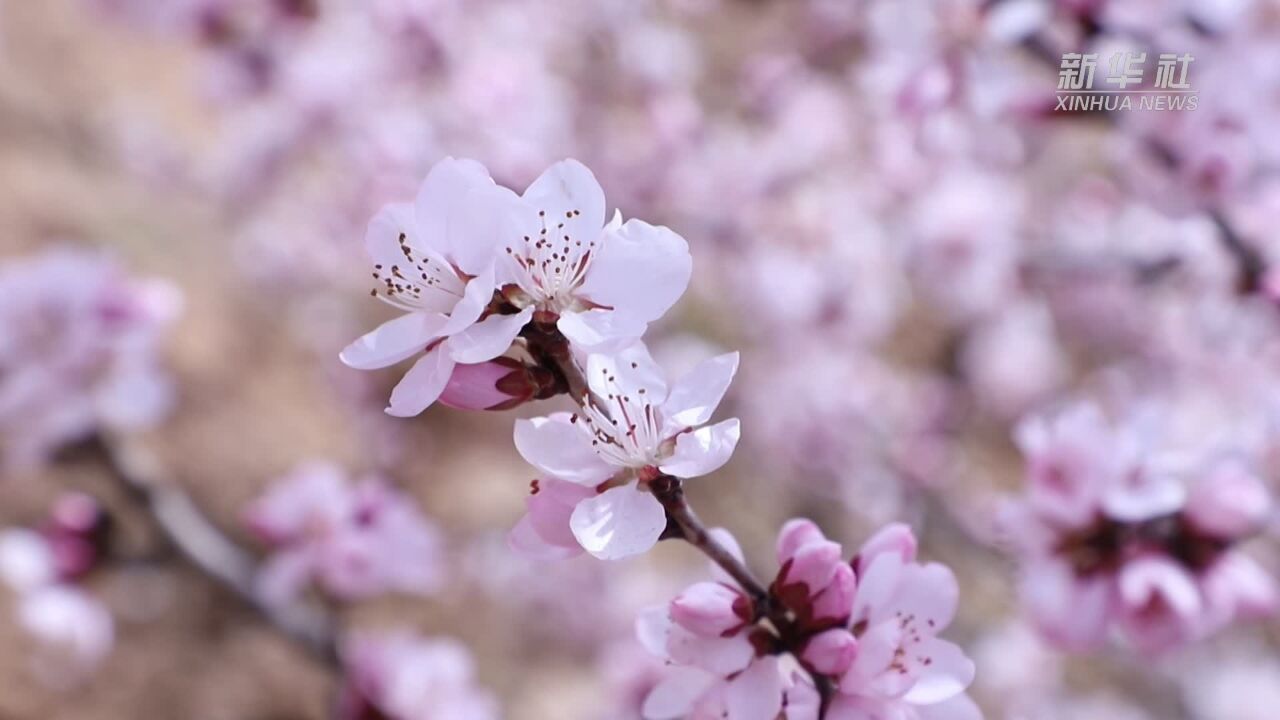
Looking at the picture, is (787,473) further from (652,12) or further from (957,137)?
(652,12)

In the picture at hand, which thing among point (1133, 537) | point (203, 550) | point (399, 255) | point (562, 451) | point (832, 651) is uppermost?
point (399, 255)

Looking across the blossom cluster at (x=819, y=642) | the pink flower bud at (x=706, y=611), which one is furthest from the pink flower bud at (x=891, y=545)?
the pink flower bud at (x=706, y=611)

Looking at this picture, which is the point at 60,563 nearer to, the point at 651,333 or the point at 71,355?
the point at 71,355

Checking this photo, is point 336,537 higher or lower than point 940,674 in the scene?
lower

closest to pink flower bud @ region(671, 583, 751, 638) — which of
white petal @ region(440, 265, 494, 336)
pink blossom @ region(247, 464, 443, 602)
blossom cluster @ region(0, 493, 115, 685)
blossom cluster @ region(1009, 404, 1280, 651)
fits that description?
white petal @ region(440, 265, 494, 336)

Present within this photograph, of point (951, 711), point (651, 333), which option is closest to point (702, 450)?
point (951, 711)

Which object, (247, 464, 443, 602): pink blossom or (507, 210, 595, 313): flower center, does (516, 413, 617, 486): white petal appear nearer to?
(507, 210, 595, 313): flower center

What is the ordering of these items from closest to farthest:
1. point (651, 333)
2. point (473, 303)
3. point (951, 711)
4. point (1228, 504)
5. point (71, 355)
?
point (473, 303) → point (951, 711) → point (1228, 504) → point (71, 355) → point (651, 333)

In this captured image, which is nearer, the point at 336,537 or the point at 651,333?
the point at 336,537

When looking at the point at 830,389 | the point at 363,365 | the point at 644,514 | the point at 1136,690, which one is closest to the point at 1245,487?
the point at 644,514
